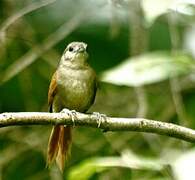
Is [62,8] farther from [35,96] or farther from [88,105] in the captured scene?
[88,105]

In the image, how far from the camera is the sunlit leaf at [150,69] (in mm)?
3062

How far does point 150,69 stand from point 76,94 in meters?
0.49

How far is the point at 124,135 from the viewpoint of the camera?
4.64 metres

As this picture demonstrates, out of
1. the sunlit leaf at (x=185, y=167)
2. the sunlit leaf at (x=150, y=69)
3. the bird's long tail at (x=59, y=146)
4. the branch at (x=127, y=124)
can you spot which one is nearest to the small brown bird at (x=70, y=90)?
the bird's long tail at (x=59, y=146)

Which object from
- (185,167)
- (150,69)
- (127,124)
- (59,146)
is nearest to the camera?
(185,167)

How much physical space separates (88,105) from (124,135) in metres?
1.08

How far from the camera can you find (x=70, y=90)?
11.6 ft

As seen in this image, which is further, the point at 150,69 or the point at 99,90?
the point at 99,90

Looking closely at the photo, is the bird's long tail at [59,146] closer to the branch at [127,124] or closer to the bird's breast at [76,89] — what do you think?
the bird's breast at [76,89]

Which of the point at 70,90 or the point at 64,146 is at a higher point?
the point at 70,90

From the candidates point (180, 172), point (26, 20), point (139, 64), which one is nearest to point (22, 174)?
point (26, 20)

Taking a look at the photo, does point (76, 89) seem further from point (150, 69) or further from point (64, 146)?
point (150, 69)

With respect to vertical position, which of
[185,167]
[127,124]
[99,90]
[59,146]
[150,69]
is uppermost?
[99,90]

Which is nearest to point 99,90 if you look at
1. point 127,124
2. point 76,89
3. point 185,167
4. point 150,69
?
point 76,89
